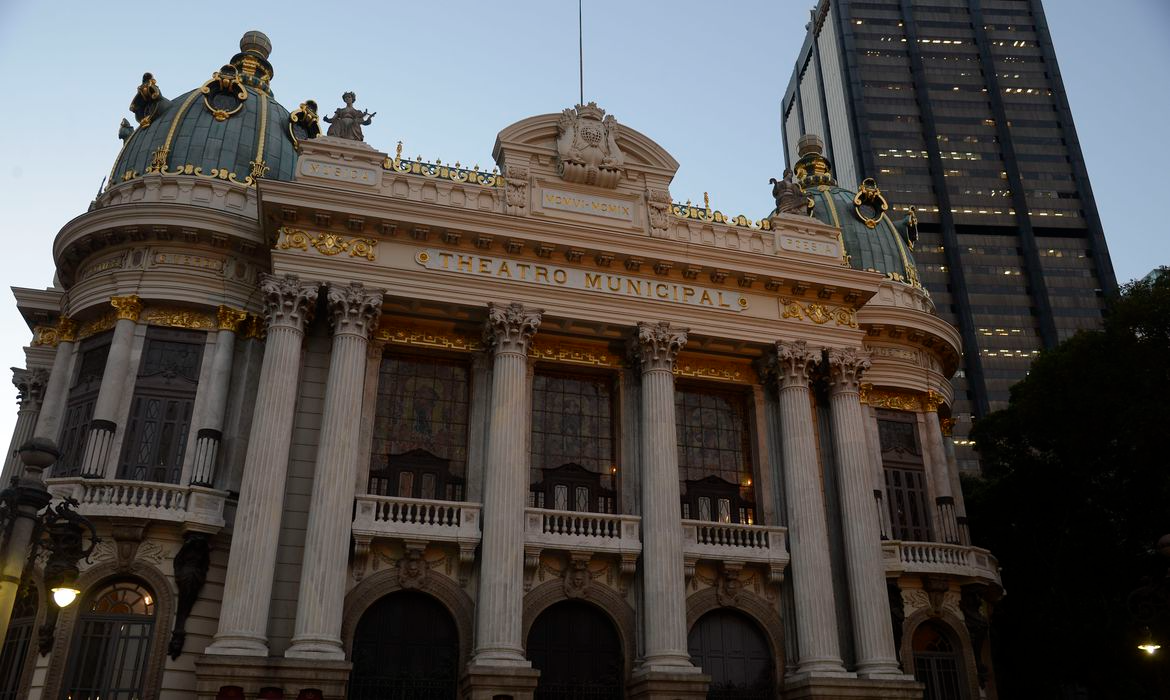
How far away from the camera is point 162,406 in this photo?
85.5 ft

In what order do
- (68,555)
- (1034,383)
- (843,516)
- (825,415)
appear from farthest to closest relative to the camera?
(1034,383), (825,415), (843,516), (68,555)

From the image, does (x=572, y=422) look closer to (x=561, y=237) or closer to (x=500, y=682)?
(x=561, y=237)

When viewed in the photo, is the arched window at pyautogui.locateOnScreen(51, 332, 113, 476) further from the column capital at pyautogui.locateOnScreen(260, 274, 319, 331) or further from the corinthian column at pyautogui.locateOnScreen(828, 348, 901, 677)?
the corinthian column at pyautogui.locateOnScreen(828, 348, 901, 677)

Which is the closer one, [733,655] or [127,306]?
[733,655]

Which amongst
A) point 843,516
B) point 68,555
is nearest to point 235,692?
point 68,555

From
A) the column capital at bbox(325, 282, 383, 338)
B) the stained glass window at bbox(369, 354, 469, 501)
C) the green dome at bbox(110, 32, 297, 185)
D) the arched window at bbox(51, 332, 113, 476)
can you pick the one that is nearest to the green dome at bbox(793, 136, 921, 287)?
the stained glass window at bbox(369, 354, 469, 501)

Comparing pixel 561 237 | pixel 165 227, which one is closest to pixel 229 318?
pixel 165 227

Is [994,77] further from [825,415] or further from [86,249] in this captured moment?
[86,249]

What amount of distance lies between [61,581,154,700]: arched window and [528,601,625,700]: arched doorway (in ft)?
31.4

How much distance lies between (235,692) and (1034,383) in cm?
2944

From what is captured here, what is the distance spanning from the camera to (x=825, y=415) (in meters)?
29.8

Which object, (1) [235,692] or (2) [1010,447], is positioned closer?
(1) [235,692]

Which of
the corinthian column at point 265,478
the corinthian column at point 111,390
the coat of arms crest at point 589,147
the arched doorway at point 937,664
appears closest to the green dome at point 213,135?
the corinthian column at point 111,390

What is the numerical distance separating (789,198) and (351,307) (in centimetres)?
1569
